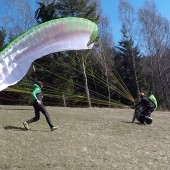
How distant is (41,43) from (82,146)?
3196 mm

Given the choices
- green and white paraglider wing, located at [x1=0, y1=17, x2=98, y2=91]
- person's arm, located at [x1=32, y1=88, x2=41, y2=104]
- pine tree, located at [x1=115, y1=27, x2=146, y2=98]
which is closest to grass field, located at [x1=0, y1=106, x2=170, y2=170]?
person's arm, located at [x1=32, y1=88, x2=41, y2=104]

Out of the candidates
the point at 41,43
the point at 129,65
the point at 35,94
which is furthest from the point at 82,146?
the point at 129,65

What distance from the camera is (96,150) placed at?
37.9 ft

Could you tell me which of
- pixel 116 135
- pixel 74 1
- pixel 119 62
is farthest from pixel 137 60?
pixel 116 135

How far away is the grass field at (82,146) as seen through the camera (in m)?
10.1

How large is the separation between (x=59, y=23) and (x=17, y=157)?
394 cm

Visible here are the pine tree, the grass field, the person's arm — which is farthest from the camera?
the pine tree

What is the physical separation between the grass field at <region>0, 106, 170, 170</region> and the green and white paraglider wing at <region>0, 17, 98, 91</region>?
6.55ft

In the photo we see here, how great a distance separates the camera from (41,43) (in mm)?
11258

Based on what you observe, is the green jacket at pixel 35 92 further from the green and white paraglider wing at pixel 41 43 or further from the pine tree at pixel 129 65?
the pine tree at pixel 129 65

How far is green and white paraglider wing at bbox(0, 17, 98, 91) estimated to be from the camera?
10.2 m

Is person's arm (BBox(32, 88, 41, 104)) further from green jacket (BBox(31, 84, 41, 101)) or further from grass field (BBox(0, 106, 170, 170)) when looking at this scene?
grass field (BBox(0, 106, 170, 170))

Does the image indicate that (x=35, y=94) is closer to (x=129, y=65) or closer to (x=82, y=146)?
(x=82, y=146)

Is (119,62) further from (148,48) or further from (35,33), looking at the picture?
(35,33)
